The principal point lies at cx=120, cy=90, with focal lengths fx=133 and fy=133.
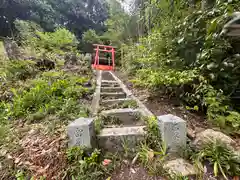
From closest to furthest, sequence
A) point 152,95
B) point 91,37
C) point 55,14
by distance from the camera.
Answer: point 152,95, point 55,14, point 91,37

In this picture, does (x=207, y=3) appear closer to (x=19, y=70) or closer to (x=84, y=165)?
(x=84, y=165)

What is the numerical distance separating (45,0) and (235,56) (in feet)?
33.5

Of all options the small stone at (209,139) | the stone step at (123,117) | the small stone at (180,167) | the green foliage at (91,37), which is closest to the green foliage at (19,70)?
the stone step at (123,117)

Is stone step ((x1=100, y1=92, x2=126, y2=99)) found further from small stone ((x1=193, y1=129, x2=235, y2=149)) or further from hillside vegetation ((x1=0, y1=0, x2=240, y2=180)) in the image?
small stone ((x1=193, y1=129, x2=235, y2=149))

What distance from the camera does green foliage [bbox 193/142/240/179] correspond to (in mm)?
980

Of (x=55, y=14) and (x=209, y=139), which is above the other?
(x=55, y=14)

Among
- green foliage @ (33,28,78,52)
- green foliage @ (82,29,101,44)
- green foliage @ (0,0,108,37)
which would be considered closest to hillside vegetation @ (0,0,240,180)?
green foliage @ (33,28,78,52)

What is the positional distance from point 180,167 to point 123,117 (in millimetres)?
840

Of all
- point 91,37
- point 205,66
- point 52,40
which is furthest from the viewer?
point 91,37

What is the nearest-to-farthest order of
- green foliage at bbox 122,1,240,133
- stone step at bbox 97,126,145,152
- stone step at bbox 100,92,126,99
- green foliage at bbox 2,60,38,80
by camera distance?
stone step at bbox 97,126,145,152
green foliage at bbox 122,1,240,133
stone step at bbox 100,92,126,99
green foliage at bbox 2,60,38,80

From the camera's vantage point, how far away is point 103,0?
36.6 feet

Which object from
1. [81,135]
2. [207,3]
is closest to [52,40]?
[207,3]

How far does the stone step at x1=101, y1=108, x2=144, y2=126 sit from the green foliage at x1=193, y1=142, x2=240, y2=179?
68 centimetres

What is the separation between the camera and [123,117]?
1710mm
